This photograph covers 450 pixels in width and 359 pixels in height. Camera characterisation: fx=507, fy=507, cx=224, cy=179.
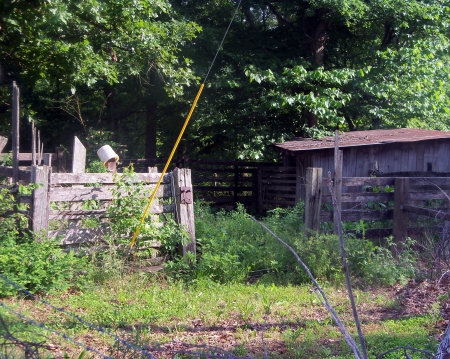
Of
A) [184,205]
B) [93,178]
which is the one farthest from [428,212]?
[93,178]

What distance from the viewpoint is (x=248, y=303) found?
6168 millimetres

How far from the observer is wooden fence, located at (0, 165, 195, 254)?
6.54m

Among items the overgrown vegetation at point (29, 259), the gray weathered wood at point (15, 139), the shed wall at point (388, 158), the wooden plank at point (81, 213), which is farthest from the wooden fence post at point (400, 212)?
the gray weathered wood at point (15, 139)

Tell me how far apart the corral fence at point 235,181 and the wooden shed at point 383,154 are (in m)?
2.23

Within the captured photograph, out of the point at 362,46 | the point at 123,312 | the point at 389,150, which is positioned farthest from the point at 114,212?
the point at 362,46

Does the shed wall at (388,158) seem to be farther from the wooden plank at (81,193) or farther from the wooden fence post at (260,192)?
the wooden plank at (81,193)

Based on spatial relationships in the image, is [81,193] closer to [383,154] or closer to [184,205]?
[184,205]

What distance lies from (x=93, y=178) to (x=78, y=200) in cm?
36

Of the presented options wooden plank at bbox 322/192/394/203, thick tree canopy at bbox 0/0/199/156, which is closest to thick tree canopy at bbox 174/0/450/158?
thick tree canopy at bbox 0/0/199/156

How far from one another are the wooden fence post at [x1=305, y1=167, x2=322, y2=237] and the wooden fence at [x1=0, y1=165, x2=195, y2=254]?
187 cm

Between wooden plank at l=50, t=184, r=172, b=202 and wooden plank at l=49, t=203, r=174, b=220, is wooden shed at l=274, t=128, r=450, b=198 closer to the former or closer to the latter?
wooden plank at l=49, t=203, r=174, b=220

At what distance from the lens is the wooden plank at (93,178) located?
6.74 metres

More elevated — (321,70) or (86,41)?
(321,70)

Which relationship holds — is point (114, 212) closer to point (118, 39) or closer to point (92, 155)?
point (118, 39)
